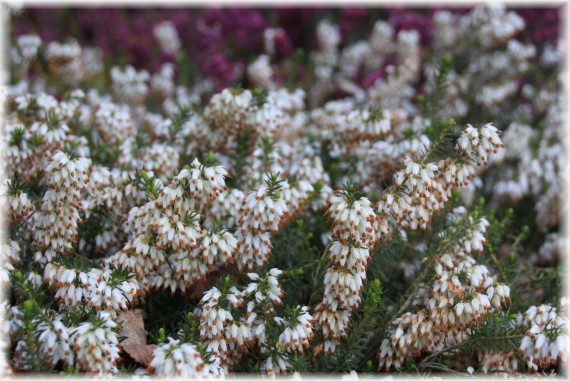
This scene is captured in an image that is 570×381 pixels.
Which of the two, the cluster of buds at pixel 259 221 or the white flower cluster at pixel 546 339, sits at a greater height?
the cluster of buds at pixel 259 221

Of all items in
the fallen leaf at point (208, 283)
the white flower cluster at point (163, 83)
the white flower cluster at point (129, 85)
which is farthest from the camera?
the white flower cluster at point (163, 83)

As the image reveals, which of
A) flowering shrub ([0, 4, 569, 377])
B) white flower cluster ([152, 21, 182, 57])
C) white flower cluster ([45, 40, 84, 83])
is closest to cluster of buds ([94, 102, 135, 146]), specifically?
flowering shrub ([0, 4, 569, 377])

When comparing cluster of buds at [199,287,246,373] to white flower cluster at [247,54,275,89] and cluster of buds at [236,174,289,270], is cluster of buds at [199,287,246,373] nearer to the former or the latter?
cluster of buds at [236,174,289,270]

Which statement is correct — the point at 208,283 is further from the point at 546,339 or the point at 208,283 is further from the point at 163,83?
the point at 163,83

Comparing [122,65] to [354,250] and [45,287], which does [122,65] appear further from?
[354,250]

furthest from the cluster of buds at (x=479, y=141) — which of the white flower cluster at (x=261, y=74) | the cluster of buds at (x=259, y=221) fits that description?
the white flower cluster at (x=261, y=74)

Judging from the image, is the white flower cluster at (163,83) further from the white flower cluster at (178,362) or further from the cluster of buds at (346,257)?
the white flower cluster at (178,362)
